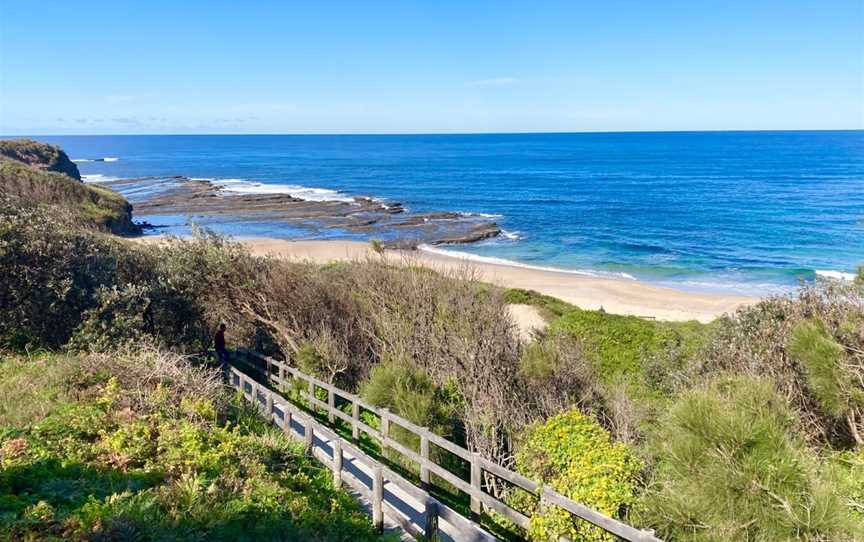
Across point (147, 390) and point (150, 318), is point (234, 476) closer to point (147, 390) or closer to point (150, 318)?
point (147, 390)

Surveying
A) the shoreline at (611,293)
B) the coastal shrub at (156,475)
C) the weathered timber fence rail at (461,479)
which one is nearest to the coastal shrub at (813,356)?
the weathered timber fence rail at (461,479)

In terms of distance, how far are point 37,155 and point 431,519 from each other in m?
77.9

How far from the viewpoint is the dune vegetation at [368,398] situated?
197 inches

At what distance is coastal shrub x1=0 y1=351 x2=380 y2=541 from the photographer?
5.23 m

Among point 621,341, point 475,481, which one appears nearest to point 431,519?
point 475,481

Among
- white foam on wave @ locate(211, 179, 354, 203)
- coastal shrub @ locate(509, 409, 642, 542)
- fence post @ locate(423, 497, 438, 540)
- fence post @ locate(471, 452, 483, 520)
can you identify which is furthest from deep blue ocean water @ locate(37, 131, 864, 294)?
fence post @ locate(423, 497, 438, 540)

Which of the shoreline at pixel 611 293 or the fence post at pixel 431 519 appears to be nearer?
the fence post at pixel 431 519

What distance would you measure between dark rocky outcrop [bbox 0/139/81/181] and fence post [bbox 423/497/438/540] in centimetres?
7051

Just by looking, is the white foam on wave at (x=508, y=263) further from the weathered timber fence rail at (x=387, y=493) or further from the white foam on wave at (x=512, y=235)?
the weathered timber fence rail at (x=387, y=493)

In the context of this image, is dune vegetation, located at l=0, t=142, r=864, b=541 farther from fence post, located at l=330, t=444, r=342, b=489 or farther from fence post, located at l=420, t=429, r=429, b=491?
fence post, located at l=420, t=429, r=429, b=491

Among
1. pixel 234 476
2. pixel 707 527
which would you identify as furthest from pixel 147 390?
pixel 707 527

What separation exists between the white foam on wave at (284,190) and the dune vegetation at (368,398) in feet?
176

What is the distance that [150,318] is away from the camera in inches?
513

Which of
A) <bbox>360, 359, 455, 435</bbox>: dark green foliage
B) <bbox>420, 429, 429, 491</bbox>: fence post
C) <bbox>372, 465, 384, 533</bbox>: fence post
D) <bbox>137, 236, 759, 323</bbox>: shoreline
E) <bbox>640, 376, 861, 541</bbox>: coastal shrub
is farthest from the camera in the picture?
<bbox>137, 236, 759, 323</bbox>: shoreline
